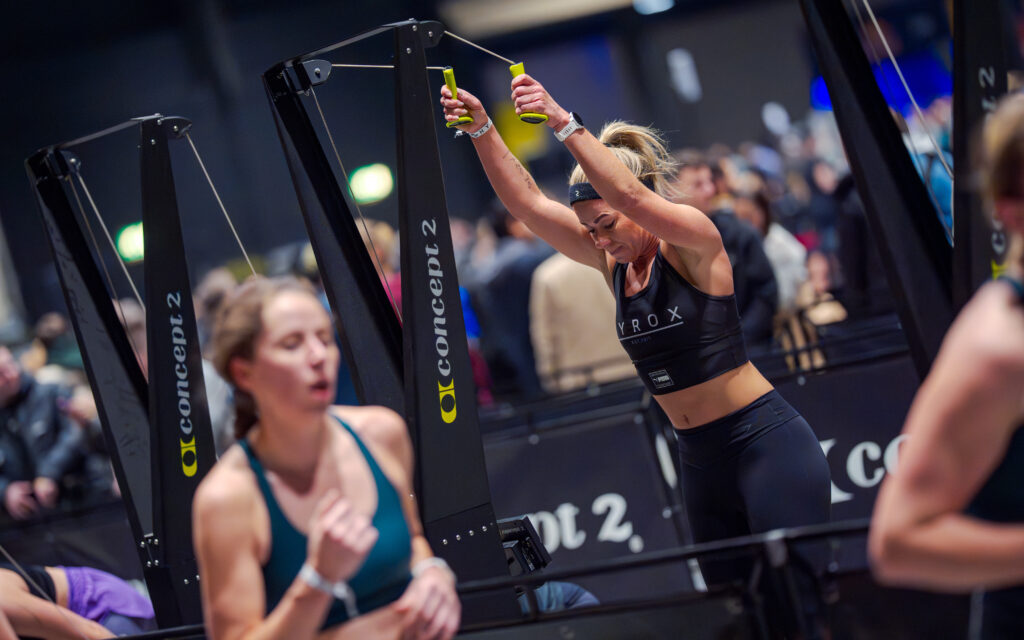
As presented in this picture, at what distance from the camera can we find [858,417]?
193 inches

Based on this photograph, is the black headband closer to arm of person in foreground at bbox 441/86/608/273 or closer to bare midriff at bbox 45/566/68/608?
arm of person in foreground at bbox 441/86/608/273

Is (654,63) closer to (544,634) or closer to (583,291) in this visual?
(583,291)

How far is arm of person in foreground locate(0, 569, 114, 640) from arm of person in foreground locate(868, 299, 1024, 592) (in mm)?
2966

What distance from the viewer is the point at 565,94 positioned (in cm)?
1555

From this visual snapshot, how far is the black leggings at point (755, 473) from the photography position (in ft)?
10.7

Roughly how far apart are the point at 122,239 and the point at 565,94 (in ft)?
21.4

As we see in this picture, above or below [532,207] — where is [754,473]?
below

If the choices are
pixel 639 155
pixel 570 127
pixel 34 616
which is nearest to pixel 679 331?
pixel 639 155

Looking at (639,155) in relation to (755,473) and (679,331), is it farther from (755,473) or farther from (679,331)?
(755,473)

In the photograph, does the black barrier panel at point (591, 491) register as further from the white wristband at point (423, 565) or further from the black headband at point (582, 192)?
the white wristband at point (423, 565)

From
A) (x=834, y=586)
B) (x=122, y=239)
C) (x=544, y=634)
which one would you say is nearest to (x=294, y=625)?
(x=544, y=634)

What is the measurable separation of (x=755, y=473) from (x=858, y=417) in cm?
181

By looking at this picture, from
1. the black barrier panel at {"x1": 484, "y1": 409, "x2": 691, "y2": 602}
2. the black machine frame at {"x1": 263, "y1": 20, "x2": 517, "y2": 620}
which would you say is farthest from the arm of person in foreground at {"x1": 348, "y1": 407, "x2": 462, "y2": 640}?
the black barrier panel at {"x1": 484, "y1": 409, "x2": 691, "y2": 602}

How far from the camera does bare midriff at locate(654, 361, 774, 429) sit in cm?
337
